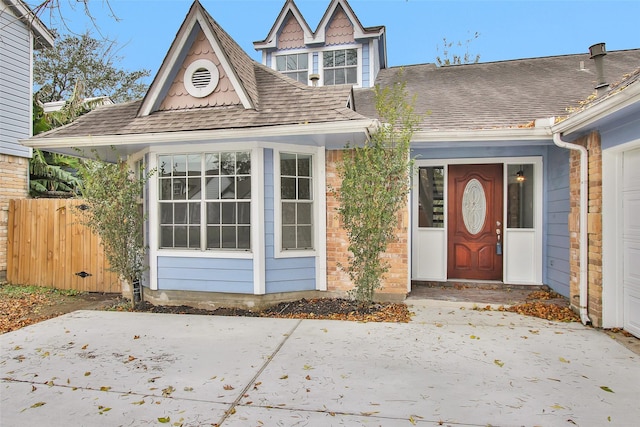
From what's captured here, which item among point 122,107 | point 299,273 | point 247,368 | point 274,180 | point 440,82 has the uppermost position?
point 440,82

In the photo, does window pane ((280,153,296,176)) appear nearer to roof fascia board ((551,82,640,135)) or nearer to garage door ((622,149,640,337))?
roof fascia board ((551,82,640,135))

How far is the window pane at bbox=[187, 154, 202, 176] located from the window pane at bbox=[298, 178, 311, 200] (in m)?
1.57

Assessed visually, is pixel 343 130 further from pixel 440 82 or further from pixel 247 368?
pixel 440 82

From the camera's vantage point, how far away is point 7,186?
8.75 m

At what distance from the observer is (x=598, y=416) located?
2789 millimetres

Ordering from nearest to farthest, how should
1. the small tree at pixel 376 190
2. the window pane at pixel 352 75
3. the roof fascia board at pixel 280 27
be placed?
the small tree at pixel 376 190 < the window pane at pixel 352 75 < the roof fascia board at pixel 280 27

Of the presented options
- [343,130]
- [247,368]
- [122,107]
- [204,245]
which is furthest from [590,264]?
[122,107]

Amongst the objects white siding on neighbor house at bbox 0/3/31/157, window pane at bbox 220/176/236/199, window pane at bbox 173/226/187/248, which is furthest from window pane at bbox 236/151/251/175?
white siding on neighbor house at bbox 0/3/31/157

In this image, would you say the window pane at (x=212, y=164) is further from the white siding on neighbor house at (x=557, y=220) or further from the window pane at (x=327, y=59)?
the window pane at (x=327, y=59)

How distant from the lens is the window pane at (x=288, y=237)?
596cm

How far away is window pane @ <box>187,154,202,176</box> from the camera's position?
604 cm

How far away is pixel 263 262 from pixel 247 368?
2.22 meters

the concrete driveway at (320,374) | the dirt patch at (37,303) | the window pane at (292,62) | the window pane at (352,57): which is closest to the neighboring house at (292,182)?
the concrete driveway at (320,374)

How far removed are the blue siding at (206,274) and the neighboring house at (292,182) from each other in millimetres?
19
